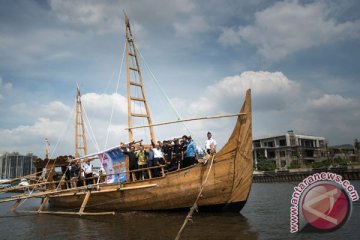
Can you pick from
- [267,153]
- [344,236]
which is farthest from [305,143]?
[344,236]

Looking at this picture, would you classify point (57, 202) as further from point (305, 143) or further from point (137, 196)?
point (305, 143)

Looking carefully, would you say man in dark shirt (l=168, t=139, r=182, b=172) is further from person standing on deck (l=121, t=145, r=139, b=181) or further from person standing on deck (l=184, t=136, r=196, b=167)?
person standing on deck (l=121, t=145, r=139, b=181)

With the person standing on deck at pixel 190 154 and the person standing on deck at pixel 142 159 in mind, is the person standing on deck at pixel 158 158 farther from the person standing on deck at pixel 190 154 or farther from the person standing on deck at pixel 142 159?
the person standing on deck at pixel 190 154

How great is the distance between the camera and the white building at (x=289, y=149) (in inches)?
3137

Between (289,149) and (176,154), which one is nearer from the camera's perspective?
(176,154)

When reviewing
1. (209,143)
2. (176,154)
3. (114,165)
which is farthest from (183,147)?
(114,165)

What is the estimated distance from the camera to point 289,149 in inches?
3145

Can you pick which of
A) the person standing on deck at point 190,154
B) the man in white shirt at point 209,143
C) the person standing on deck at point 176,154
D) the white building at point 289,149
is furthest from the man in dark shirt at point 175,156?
the white building at point 289,149

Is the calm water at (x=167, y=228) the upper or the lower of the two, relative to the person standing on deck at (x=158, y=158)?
lower

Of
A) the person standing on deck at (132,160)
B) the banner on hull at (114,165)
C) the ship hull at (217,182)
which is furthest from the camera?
the banner on hull at (114,165)

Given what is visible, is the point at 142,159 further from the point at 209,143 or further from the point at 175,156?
the point at 209,143

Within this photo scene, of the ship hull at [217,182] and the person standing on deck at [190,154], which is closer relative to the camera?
the ship hull at [217,182]

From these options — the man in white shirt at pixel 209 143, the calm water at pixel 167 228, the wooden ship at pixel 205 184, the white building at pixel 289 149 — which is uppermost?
the white building at pixel 289 149

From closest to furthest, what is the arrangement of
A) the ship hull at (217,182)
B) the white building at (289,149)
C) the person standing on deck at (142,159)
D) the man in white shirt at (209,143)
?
the ship hull at (217,182) → the man in white shirt at (209,143) → the person standing on deck at (142,159) → the white building at (289,149)
